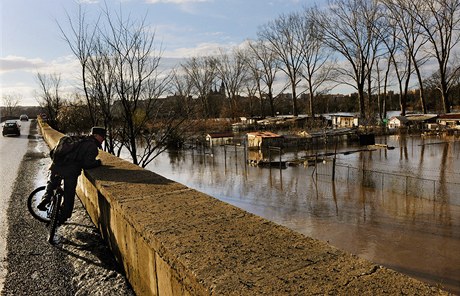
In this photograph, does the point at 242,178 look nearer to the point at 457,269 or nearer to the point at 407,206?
the point at 407,206

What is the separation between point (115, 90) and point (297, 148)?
99.8 ft

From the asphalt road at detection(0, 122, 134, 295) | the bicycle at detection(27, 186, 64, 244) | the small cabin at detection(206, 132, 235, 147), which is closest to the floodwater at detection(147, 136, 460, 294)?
the asphalt road at detection(0, 122, 134, 295)

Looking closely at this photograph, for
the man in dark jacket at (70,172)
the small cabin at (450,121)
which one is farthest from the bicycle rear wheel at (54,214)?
the small cabin at (450,121)

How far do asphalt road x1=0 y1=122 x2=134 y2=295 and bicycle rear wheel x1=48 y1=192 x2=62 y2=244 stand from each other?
0.42ft

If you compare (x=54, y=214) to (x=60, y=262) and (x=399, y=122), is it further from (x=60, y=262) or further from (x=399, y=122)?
(x=399, y=122)

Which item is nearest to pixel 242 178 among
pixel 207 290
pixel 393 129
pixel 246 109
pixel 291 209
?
pixel 291 209

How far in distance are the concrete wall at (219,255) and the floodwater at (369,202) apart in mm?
8328

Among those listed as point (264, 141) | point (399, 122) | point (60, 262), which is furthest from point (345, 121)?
point (60, 262)

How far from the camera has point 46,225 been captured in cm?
617

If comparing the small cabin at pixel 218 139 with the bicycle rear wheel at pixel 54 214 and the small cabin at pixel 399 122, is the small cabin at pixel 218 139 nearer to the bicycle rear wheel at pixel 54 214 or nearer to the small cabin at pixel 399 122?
the small cabin at pixel 399 122

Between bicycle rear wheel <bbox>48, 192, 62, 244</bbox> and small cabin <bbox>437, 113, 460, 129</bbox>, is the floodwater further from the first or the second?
small cabin <bbox>437, 113, 460, 129</bbox>

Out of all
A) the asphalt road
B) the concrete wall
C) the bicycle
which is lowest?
the asphalt road

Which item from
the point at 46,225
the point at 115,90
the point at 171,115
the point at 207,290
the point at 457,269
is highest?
the point at 115,90

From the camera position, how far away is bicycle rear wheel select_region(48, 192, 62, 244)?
5371mm
